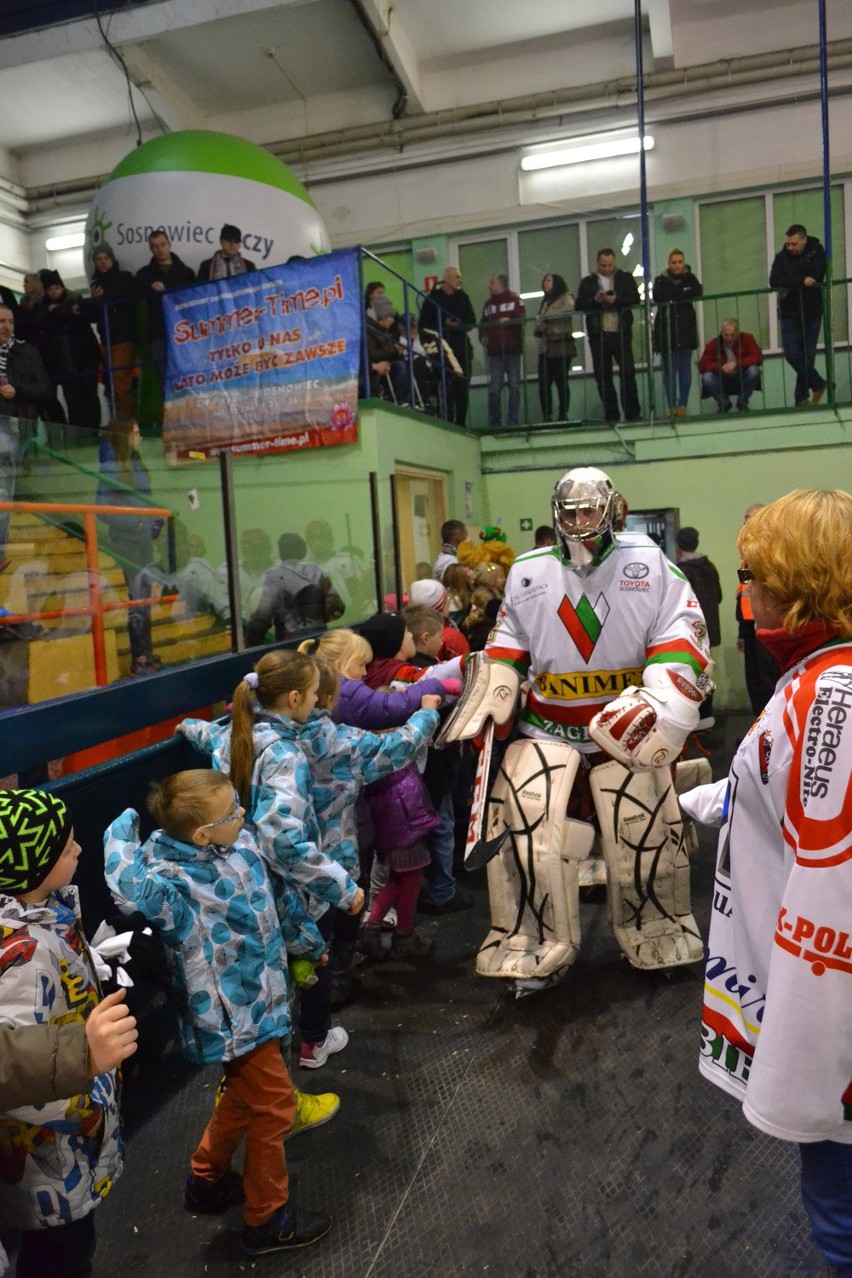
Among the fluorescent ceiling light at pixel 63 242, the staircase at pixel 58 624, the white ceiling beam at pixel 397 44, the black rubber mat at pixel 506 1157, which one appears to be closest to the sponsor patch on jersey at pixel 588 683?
the black rubber mat at pixel 506 1157

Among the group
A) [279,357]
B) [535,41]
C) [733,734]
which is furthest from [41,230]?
[733,734]

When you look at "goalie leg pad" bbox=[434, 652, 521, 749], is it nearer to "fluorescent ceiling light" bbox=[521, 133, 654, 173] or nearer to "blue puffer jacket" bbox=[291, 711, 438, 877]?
"blue puffer jacket" bbox=[291, 711, 438, 877]

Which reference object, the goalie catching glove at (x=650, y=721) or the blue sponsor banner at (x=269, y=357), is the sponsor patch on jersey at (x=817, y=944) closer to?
the goalie catching glove at (x=650, y=721)

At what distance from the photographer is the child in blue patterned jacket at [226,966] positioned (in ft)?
7.04

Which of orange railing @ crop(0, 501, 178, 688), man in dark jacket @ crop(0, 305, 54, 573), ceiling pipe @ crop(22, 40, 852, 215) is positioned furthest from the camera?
ceiling pipe @ crop(22, 40, 852, 215)

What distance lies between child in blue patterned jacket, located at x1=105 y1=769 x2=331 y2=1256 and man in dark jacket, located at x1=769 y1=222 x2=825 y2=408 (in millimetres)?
8326

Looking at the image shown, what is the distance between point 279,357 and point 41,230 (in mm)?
8550

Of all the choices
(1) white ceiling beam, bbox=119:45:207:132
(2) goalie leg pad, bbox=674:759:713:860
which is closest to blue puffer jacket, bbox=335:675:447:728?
(2) goalie leg pad, bbox=674:759:713:860

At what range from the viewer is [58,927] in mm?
1733

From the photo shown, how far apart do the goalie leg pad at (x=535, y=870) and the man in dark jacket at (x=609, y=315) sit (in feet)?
21.9

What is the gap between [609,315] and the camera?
9445mm

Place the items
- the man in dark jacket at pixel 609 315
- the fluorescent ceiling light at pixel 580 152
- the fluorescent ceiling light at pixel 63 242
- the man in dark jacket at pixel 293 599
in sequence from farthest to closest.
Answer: the fluorescent ceiling light at pixel 63 242 → the fluorescent ceiling light at pixel 580 152 → the man in dark jacket at pixel 609 315 → the man in dark jacket at pixel 293 599

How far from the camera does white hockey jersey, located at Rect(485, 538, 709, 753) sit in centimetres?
335

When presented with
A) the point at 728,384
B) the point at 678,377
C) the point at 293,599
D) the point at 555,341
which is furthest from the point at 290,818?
the point at 728,384
